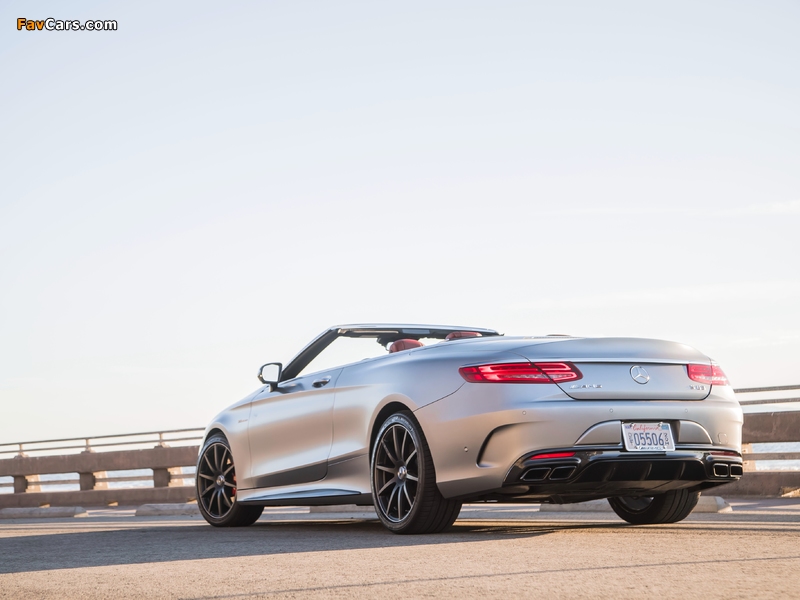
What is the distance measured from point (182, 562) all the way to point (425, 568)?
1.54m

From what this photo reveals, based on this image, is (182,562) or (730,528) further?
(730,528)

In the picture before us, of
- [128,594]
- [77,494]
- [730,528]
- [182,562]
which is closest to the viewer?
[128,594]

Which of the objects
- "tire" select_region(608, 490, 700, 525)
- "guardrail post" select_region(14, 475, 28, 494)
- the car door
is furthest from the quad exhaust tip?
"guardrail post" select_region(14, 475, 28, 494)

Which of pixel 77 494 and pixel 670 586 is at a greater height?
pixel 670 586

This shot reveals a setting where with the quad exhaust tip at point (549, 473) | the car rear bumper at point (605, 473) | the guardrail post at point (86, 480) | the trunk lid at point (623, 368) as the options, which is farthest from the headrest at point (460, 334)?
the guardrail post at point (86, 480)

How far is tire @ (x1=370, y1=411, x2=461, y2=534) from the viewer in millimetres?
7082

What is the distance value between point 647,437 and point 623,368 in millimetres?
433

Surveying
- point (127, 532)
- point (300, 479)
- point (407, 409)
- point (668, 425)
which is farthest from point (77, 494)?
point (668, 425)

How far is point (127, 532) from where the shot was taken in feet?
30.3

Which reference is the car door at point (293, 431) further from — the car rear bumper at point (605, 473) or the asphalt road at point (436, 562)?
the car rear bumper at point (605, 473)

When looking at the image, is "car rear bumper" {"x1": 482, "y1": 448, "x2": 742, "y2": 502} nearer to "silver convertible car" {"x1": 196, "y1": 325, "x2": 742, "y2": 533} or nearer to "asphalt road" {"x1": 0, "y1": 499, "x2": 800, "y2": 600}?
"silver convertible car" {"x1": 196, "y1": 325, "x2": 742, "y2": 533}

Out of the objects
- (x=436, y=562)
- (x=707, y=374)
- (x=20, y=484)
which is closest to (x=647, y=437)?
(x=707, y=374)

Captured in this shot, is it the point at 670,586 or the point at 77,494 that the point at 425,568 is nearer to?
the point at 670,586

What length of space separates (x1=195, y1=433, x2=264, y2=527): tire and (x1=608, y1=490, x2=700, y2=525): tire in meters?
3.16
